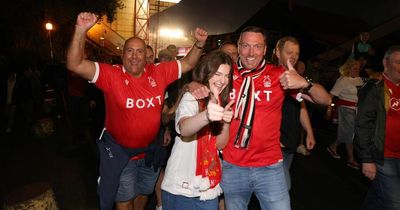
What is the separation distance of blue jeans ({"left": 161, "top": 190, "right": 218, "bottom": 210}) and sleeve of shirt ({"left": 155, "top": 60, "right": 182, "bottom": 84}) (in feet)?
5.08

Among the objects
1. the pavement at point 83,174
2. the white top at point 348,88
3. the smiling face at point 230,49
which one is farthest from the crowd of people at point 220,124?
the white top at point 348,88

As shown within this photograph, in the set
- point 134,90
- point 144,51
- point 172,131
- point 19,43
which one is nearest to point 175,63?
point 144,51

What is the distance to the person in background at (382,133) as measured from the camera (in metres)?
3.42

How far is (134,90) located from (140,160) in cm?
84

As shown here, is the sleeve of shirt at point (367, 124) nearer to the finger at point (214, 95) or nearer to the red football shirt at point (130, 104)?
the finger at point (214, 95)

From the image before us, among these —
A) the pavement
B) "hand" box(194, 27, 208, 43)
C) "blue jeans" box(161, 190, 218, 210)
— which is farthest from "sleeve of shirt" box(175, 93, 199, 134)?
the pavement

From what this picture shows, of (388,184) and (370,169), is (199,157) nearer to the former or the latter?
(370,169)

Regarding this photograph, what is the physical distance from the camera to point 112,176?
11.3ft

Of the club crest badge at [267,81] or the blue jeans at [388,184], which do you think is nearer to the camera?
the club crest badge at [267,81]

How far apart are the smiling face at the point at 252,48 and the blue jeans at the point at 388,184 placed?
1.80m

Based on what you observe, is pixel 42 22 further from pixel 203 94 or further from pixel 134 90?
pixel 203 94

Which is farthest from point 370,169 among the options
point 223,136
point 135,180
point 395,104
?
point 135,180

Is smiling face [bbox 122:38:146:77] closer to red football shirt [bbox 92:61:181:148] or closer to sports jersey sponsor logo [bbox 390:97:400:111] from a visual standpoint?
red football shirt [bbox 92:61:181:148]

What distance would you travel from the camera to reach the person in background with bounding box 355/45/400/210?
342cm
